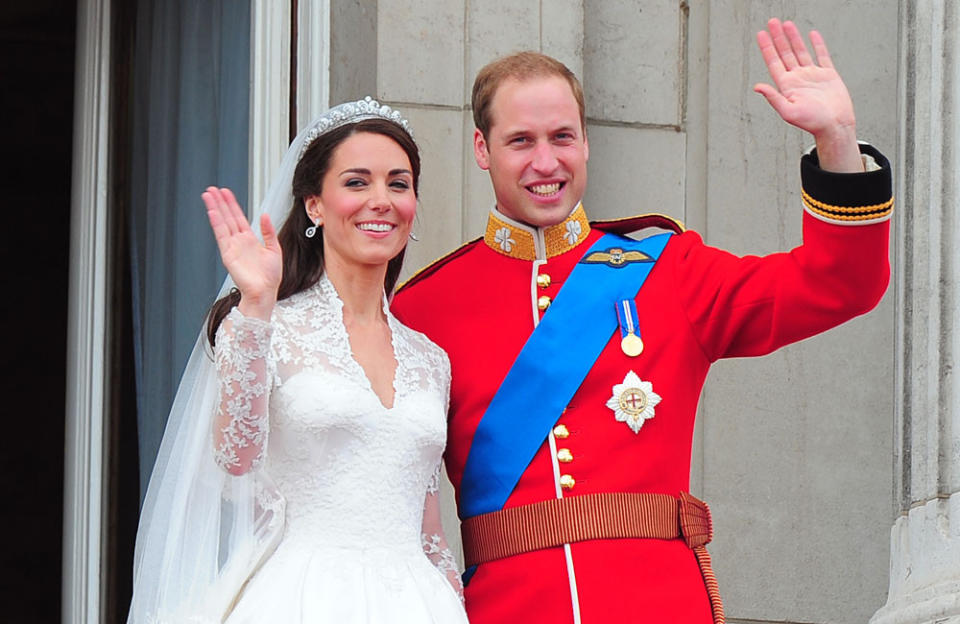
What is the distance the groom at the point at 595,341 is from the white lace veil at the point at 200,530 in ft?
1.48

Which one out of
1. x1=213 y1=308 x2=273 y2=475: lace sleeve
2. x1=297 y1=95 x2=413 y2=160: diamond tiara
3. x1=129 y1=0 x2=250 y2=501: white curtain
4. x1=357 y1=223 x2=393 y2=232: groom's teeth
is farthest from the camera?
x1=129 y1=0 x2=250 y2=501: white curtain

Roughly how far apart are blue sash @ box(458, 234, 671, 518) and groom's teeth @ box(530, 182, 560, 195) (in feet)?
0.55

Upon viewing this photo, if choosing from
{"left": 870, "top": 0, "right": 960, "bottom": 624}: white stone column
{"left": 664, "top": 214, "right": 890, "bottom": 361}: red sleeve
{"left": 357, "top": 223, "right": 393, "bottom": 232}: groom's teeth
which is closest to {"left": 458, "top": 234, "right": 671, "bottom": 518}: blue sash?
{"left": 664, "top": 214, "right": 890, "bottom": 361}: red sleeve

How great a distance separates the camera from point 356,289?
3.80m

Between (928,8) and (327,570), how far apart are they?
218cm

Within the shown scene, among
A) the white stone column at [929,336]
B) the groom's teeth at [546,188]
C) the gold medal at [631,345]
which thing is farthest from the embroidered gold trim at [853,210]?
the white stone column at [929,336]

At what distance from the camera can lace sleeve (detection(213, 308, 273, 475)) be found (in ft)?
11.1

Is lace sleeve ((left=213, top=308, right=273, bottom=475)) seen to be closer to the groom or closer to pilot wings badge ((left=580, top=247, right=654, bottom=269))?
the groom

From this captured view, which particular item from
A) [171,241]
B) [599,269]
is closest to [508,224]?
[599,269]

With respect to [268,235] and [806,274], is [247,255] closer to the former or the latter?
[268,235]

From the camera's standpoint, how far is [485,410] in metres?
3.82

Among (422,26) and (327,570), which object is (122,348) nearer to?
(422,26)

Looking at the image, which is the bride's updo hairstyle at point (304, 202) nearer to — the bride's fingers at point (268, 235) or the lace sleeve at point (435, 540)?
the bride's fingers at point (268, 235)

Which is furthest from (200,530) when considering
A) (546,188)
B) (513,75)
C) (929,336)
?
(929,336)
